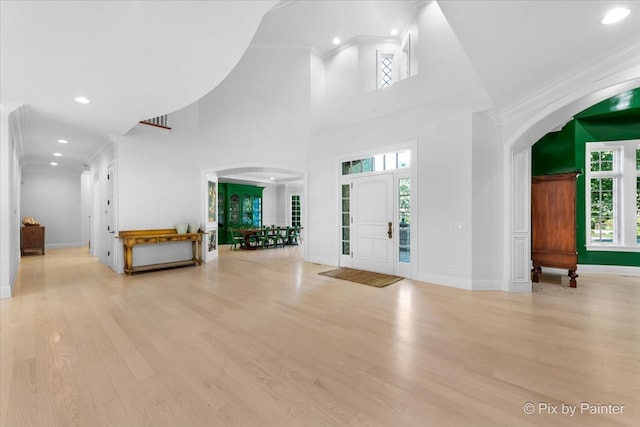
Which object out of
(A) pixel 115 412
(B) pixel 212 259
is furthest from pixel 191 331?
(B) pixel 212 259

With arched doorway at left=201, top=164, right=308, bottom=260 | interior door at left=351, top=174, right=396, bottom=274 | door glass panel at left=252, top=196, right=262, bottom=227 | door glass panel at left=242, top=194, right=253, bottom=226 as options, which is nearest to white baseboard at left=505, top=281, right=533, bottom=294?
interior door at left=351, top=174, right=396, bottom=274

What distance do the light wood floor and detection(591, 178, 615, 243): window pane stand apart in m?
2.10

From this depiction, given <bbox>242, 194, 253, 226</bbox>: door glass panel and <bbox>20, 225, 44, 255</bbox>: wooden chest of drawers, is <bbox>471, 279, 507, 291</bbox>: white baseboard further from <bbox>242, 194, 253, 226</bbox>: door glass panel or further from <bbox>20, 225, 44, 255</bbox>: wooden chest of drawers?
<bbox>20, 225, 44, 255</bbox>: wooden chest of drawers

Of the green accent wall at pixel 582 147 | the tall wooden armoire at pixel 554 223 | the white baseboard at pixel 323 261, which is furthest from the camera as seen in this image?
the white baseboard at pixel 323 261

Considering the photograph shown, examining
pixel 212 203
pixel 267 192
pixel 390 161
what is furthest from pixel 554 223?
pixel 267 192

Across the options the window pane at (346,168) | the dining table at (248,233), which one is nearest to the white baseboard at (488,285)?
the window pane at (346,168)

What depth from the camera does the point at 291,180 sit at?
12.5 metres

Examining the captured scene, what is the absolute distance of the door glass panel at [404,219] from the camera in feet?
17.6

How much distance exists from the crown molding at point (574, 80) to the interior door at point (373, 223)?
2178mm

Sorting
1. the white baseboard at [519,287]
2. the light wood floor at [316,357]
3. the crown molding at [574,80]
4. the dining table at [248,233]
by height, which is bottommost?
the light wood floor at [316,357]

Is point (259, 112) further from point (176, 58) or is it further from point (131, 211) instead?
point (176, 58)

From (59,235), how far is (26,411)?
10755mm

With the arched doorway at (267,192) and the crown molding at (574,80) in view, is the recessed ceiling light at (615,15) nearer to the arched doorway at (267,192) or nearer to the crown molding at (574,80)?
the crown molding at (574,80)

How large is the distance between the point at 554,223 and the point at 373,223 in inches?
124
